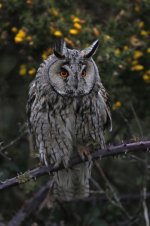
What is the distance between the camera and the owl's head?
349cm

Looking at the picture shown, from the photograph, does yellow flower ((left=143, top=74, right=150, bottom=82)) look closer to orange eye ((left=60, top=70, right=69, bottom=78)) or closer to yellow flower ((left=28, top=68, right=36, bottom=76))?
yellow flower ((left=28, top=68, right=36, bottom=76))

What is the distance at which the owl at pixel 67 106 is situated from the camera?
3.54 meters

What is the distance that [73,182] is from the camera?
14.1 feet

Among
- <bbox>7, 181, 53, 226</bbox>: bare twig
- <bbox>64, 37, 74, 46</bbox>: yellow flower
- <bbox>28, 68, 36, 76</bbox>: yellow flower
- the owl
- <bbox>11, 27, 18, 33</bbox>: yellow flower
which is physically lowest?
<bbox>7, 181, 53, 226</bbox>: bare twig

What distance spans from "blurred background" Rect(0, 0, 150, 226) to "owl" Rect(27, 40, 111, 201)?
19.0 inches

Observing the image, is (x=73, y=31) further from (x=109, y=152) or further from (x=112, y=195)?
(x=109, y=152)

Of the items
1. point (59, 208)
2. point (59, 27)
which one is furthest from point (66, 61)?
point (59, 208)

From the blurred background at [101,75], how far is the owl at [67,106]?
19.0 inches

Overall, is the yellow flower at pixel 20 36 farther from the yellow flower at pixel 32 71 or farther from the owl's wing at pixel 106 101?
the owl's wing at pixel 106 101

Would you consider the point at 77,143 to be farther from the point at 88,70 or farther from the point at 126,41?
the point at 126,41

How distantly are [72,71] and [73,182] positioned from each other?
111 centimetres

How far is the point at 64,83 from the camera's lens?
354 cm

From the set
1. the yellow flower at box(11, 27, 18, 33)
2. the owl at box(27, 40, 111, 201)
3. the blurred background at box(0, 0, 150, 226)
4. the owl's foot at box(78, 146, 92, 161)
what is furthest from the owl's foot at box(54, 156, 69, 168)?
the yellow flower at box(11, 27, 18, 33)

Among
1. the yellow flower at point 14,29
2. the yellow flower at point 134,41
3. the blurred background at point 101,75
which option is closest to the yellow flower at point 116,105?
the blurred background at point 101,75
